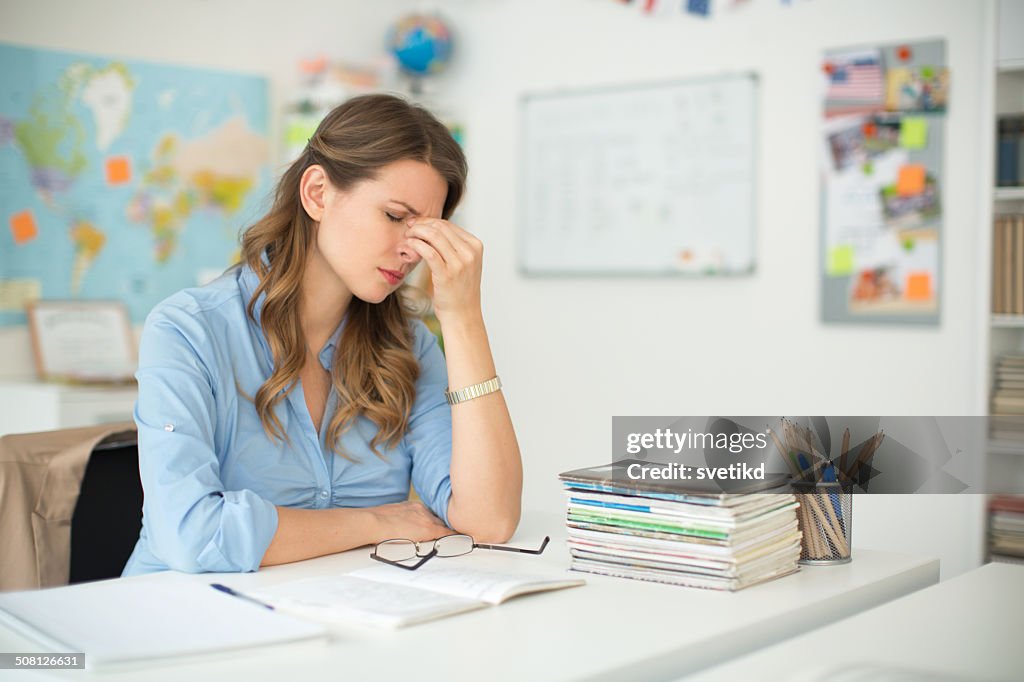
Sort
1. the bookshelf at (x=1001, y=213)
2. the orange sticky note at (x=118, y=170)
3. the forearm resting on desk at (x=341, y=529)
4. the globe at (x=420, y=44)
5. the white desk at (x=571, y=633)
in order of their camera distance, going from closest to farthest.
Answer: the white desk at (x=571, y=633)
the forearm resting on desk at (x=341, y=529)
the bookshelf at (x=1001, y=213)
the orange sticky note at (x=118, y=170)
the globe at (x=420, y=44)

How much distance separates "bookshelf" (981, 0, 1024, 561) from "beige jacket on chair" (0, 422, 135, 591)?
8.38 ft

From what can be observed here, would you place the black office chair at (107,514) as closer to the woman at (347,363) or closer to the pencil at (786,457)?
the woman at (347,363)

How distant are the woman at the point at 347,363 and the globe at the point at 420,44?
Answer: 2608 mm

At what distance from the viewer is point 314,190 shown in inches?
68.4

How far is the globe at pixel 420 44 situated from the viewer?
4.30m

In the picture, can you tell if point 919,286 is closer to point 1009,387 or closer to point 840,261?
point 840,261

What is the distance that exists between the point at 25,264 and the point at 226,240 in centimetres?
72

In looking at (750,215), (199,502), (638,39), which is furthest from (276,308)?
(638,39)

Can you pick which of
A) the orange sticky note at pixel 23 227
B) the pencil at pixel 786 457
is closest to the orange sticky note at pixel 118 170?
the orange sticky note at pixel 23 227

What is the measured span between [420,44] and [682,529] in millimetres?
3336

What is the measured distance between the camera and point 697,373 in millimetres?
3965

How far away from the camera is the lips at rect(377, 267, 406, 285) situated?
1.70 m

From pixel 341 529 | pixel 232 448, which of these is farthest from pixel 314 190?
pixel 341 529

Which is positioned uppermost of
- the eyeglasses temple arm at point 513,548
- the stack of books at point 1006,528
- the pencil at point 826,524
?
the pencil at point 826,524
